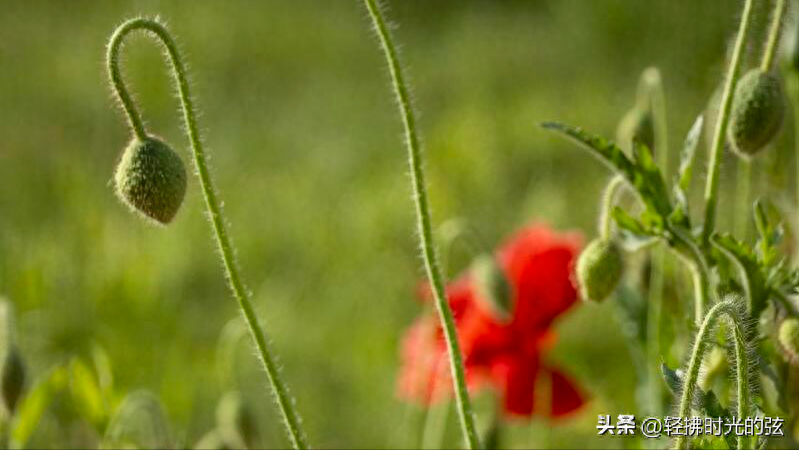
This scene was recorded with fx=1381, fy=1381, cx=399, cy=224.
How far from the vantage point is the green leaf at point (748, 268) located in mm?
949

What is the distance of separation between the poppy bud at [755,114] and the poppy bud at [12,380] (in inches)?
24.9

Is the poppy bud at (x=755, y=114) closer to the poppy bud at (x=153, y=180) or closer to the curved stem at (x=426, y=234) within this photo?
the curved stem at (x=426, y=234)

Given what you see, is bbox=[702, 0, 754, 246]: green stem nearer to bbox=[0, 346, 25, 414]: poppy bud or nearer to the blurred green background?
the blurred green background

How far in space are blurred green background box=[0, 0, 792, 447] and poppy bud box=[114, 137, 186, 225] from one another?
Answer: 61 centimetres

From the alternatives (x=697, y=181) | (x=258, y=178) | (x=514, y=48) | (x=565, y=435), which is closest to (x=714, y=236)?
(x=565, y=435)

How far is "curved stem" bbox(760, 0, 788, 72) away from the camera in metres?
0.99

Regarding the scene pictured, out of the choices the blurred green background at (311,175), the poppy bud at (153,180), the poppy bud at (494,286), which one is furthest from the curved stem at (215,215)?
the blurred green background at (311,175)

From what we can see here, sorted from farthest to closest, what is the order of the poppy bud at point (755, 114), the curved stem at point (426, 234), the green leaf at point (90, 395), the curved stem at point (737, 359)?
the green leaf at point (90, 395) < the poppy bud at point (755, 114) < the curved stem at point (426, 234) < the curved stem at point (737, 359)

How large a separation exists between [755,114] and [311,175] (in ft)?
7.71

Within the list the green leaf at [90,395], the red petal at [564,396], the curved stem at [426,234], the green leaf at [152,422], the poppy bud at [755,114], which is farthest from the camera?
the red petal at [564,396]

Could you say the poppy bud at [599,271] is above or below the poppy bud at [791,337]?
above

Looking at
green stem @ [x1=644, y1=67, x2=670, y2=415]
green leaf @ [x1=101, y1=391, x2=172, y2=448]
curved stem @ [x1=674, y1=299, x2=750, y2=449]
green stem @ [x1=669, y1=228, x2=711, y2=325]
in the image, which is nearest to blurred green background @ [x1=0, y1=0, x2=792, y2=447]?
green stem @ [x1=644, y1=67, x2=670, y2=415]

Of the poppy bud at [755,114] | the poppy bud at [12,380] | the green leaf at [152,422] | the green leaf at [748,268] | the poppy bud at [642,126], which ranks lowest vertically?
the green leaf at [152,422]

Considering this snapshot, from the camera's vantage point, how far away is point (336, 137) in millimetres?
3590
